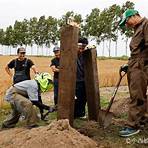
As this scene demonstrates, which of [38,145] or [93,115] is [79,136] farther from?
[93,115]

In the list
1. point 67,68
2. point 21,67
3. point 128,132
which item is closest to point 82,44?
point 67,68

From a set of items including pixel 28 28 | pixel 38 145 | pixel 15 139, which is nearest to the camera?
pixel 38 145

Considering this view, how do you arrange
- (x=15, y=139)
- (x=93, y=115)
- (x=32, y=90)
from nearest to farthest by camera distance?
(x=15, y=139) → (x=32, y=90) → (x=93, y=115)

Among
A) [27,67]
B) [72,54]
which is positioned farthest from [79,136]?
[27,67]

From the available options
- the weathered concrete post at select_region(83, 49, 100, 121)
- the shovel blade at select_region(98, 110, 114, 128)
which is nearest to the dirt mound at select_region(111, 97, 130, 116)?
the weathered concrete post at select_region(83, 49, 100, 121)

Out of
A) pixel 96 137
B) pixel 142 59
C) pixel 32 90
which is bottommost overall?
pixel 96 137

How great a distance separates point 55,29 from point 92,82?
6304 cm

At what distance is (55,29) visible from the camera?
71.1 m

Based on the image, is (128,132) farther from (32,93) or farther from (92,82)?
(32,93)

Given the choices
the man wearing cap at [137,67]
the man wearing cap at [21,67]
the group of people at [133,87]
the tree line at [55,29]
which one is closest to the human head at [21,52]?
the man wearing cap at [21,67]

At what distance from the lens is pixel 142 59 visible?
722cm

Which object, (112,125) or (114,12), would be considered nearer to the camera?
(112,125)

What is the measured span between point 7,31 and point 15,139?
75.9m

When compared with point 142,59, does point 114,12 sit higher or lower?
higher
